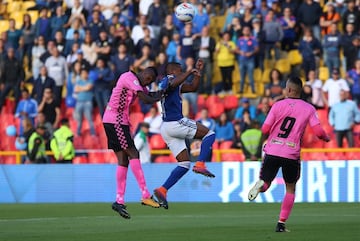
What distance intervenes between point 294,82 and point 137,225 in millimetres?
3375

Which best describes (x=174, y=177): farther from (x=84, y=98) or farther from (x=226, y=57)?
(x=84, y=98)

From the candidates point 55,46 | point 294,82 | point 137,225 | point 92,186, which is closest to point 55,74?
point 55,46

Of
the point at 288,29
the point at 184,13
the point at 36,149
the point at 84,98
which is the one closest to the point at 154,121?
the point at 84,98

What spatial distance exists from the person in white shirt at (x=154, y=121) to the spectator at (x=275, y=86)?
2.82m

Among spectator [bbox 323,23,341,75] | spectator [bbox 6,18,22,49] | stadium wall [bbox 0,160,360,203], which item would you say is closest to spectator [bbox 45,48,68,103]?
spectator [bbox 6,18,22,49]

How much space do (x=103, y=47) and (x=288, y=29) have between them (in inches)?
194

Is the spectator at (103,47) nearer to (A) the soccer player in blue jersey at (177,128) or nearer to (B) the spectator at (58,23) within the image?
(B) the spectator at (58,23)

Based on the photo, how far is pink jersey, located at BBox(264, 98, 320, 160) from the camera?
14516 mm

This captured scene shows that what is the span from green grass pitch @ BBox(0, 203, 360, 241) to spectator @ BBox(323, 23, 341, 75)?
671cm

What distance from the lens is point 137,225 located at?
16188mm

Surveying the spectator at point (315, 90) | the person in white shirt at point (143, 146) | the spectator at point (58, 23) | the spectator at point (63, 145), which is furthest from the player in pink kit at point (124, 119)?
the spectator at point (58, 23)

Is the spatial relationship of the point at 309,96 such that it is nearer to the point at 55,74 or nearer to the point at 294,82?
the point at 55,74

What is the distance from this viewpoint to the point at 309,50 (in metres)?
28.2

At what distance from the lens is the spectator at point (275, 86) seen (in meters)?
27.0
